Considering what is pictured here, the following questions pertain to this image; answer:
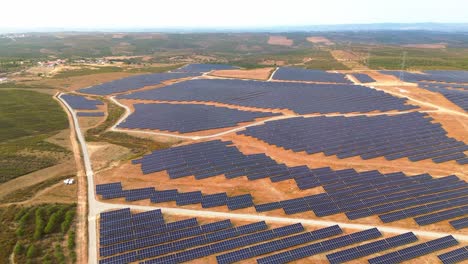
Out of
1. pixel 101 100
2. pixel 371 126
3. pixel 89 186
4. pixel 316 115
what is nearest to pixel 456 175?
pixel 371 126

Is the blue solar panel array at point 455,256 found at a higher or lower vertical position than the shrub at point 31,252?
lower

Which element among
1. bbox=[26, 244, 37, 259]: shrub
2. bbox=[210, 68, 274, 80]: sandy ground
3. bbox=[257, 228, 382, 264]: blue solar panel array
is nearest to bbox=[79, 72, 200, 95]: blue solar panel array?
bbox=[210, 68, 274, 80]: sandy ground

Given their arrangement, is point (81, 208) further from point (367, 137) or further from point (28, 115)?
point (28, 115)

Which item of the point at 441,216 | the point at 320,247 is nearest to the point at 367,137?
the point at 441,216

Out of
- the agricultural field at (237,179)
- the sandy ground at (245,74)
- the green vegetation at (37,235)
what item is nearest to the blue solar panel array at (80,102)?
the agricultural field at (237,179)

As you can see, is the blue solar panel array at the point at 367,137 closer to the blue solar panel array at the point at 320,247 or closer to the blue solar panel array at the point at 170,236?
the blue solar panel array at the point at 320,247
